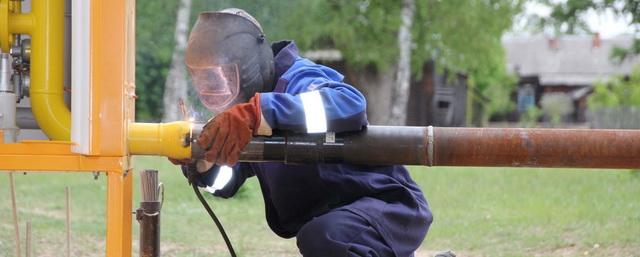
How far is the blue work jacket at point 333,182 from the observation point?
3404mm

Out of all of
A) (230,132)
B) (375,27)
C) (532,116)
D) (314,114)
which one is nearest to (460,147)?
(314,114)

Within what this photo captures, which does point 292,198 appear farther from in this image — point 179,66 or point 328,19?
point 328,19

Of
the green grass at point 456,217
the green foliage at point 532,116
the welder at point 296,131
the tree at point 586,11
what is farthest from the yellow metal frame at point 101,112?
the green foliage at point 532,116

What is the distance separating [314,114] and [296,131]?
0.09 meters

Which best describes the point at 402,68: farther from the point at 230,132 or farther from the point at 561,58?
the point at 561,58

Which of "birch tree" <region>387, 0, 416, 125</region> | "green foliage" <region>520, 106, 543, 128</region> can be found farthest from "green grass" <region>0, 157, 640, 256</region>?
"green foliage" <region>520, 106, 543, 128</region>

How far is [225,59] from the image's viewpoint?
140 inches

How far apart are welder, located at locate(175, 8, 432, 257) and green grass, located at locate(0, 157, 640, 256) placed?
3.19 metres

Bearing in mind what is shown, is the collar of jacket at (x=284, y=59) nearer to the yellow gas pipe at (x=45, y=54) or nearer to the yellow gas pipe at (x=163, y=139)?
the yellow gas pipe at (x=163, y=139)

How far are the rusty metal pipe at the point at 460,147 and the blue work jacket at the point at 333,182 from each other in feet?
0.20

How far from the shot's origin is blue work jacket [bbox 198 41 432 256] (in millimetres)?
3404

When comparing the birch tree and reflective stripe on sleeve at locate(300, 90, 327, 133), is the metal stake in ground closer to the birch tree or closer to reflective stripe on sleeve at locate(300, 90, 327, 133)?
reflective stripe on sleeve at locate(300, 90, 327, 133)

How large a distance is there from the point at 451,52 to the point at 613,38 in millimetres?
49239

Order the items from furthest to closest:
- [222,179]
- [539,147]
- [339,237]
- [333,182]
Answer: [222,179] → [333,182] → [339,237] → [539,147]
